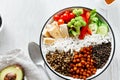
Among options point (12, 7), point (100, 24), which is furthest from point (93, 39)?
point (12, 7)

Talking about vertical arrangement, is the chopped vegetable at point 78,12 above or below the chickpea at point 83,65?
above

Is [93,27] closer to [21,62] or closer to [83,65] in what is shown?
[83,65]

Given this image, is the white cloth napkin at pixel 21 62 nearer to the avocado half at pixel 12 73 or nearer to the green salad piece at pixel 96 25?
the avocado half at pixel 12 73

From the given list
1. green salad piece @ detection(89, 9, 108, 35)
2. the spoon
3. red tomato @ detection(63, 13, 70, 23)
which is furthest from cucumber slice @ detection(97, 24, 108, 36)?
the spoon

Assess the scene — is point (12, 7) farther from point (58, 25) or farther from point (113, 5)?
point (113, 5)

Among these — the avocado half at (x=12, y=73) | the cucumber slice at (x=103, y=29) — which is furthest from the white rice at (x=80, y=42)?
the avocado half at (x=12, y=73)

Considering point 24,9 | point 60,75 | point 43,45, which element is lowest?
point 60,75
